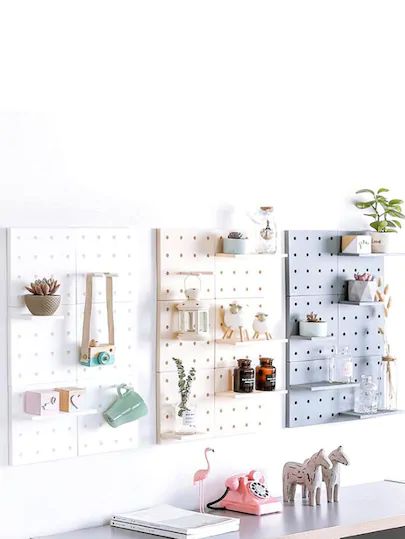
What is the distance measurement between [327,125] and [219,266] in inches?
25.5

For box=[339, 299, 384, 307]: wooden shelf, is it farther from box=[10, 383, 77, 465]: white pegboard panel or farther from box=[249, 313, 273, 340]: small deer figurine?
box=[10, 383, 77, 465]: white pegboard panel

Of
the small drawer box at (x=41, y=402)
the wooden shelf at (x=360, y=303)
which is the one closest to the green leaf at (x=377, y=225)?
the wooden shelf at (x=360, y=303)

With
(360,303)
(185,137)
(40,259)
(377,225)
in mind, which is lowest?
(360,303)

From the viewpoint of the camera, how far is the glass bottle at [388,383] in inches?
155

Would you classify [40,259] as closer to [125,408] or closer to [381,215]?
[125,408]

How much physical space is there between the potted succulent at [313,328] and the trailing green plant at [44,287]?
37.6 inches

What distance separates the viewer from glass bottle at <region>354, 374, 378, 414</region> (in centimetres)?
384

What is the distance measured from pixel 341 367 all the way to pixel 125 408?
0.87m

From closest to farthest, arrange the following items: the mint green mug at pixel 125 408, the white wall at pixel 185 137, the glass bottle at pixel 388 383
Answer: the white wall at pixel 185 137 < the mint green mug at pixel 125 408 < the glass bottle at pixel 388 383

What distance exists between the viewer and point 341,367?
3.80 m

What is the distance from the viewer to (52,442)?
3129mm

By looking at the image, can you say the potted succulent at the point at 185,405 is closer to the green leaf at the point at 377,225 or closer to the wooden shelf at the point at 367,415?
the wooden shelf at the point at 367,415

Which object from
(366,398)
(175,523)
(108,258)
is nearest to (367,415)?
(366,398)

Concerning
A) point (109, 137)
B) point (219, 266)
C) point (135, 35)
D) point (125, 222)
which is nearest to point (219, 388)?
point (219, 266)
